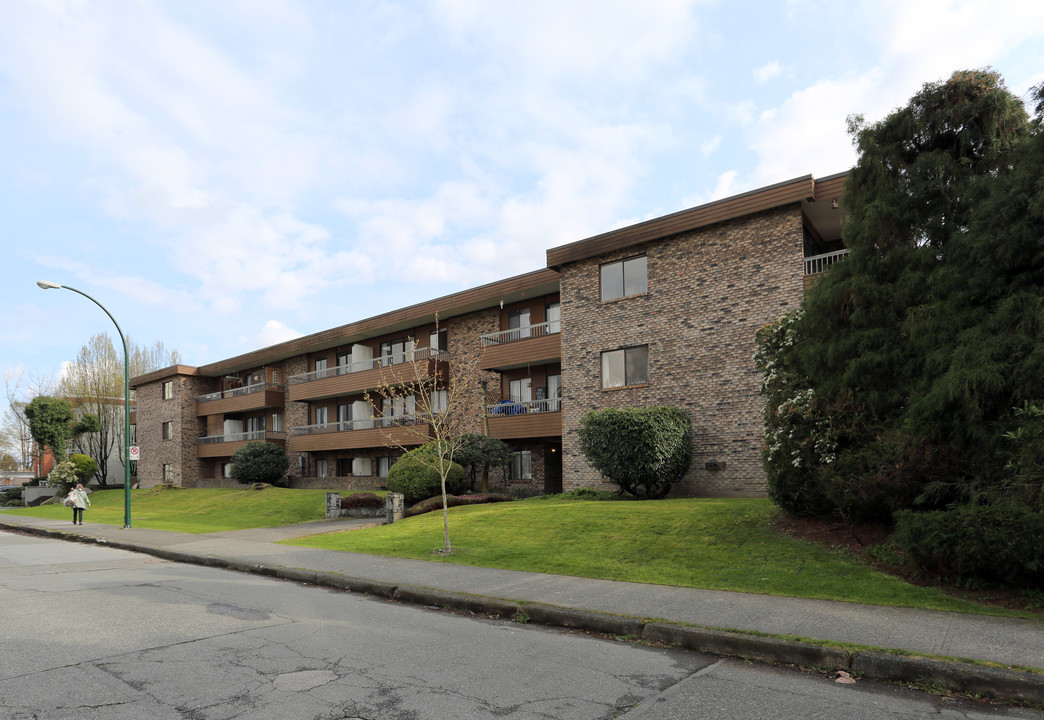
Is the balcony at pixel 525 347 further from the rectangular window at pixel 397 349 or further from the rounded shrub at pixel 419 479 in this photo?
the rectangular window at pixel 397 349

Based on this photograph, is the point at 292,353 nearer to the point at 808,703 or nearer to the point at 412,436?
the point at 412,436

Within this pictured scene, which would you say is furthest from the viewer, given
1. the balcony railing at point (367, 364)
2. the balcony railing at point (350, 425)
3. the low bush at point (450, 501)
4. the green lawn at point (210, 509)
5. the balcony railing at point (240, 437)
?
the balcony railing at point (240, 437)

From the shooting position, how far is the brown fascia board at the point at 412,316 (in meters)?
26.2

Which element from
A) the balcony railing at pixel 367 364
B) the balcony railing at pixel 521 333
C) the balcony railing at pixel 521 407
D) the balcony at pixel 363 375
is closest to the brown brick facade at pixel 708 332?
the balcony railing at pixel 521 407

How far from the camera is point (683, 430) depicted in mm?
19141

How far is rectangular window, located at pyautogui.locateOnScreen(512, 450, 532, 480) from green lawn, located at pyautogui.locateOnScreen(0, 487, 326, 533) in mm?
7372

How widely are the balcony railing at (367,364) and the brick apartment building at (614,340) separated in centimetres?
12

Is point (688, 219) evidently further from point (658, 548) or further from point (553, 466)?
point (658, 548)

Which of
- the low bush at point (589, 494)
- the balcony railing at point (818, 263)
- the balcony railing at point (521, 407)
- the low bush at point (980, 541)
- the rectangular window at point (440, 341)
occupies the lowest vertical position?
the low bush at point (589, 494)

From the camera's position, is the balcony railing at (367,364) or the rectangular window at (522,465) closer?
the rectangular window at (522,465)

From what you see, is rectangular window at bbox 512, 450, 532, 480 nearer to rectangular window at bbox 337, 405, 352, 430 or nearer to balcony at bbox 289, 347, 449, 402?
balcony at bbox 289, 347, 449, 402

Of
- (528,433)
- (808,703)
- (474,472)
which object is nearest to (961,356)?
(808,703)

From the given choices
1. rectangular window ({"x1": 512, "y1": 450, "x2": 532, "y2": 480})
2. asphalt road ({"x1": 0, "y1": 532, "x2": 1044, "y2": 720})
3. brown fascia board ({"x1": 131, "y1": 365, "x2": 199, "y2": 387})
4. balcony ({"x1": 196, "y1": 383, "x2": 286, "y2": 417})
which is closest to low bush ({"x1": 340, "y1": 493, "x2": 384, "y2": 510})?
rectangular window ({"x1": 512, "y1": 450, "x2": 532, "y2": 480})

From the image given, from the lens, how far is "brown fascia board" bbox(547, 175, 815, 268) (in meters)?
18.5
